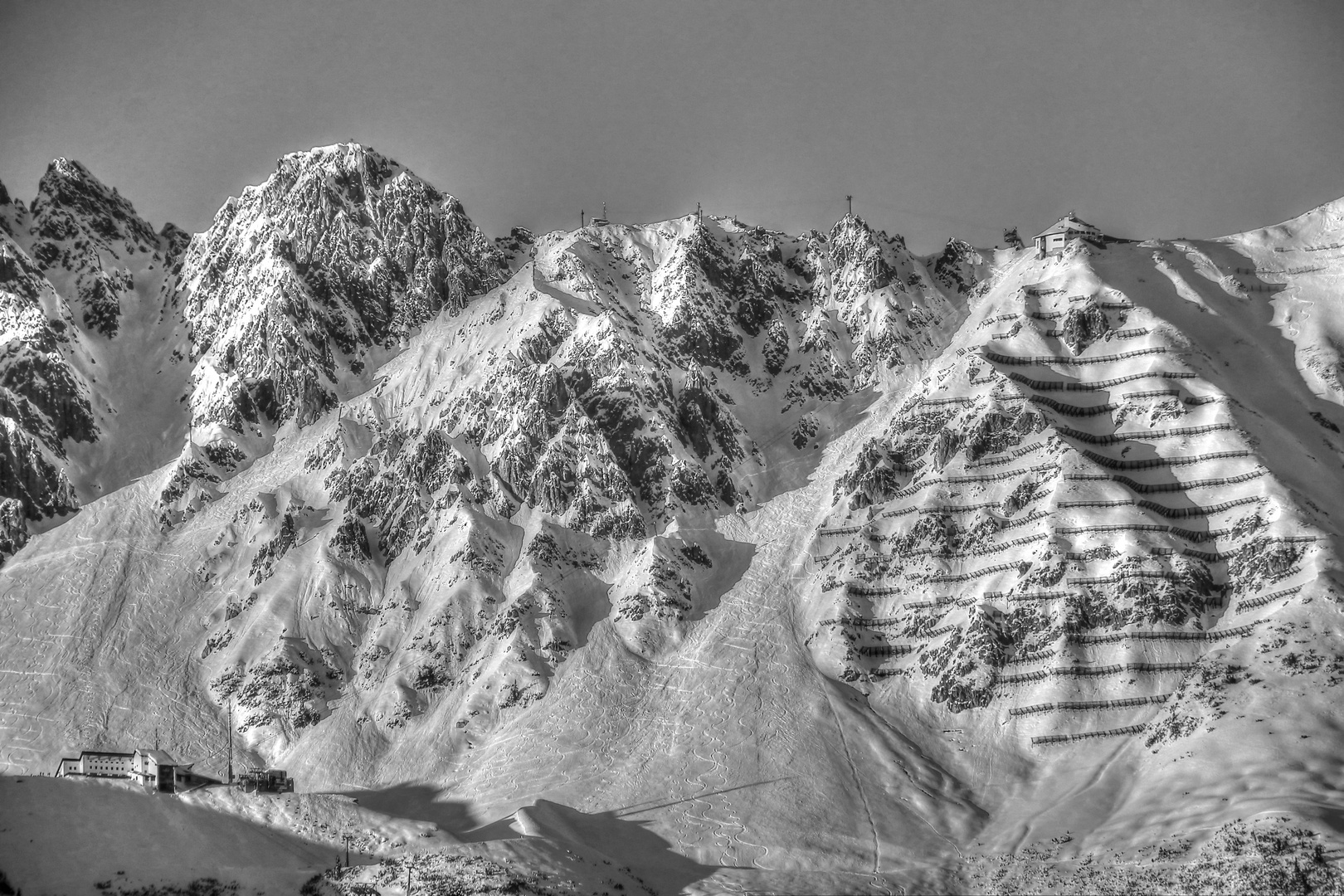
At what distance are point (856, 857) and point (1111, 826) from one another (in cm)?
2855

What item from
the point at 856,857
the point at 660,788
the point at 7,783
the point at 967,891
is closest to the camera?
the point at 7,783

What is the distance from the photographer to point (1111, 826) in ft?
575

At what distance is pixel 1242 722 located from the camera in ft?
598

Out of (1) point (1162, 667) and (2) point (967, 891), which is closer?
(2) point (967, 891)

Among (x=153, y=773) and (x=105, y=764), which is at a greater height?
(x=153, y=773)

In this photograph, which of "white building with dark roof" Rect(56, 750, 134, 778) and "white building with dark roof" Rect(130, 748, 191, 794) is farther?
"white building with dark roof" Rect(56, 750, 134, 778)

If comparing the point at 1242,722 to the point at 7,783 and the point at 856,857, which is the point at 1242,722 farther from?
the point at 7,783

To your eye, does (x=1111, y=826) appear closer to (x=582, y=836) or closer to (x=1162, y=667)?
(x=1162, y=667)

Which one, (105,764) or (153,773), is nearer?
(153,773)

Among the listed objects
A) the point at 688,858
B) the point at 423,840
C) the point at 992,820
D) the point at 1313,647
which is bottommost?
the point at 423,840

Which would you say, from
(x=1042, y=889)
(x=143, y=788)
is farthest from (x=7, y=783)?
(x=1042, y=889)

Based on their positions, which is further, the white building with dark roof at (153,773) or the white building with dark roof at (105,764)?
the white building with dark roof at (105,764)

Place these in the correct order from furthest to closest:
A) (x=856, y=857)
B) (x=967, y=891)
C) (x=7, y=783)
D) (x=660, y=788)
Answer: (x=660, y=788) → (x=856, y=857) → (x=967, y=891) → (x=7, y=783)

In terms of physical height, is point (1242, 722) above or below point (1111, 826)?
above
